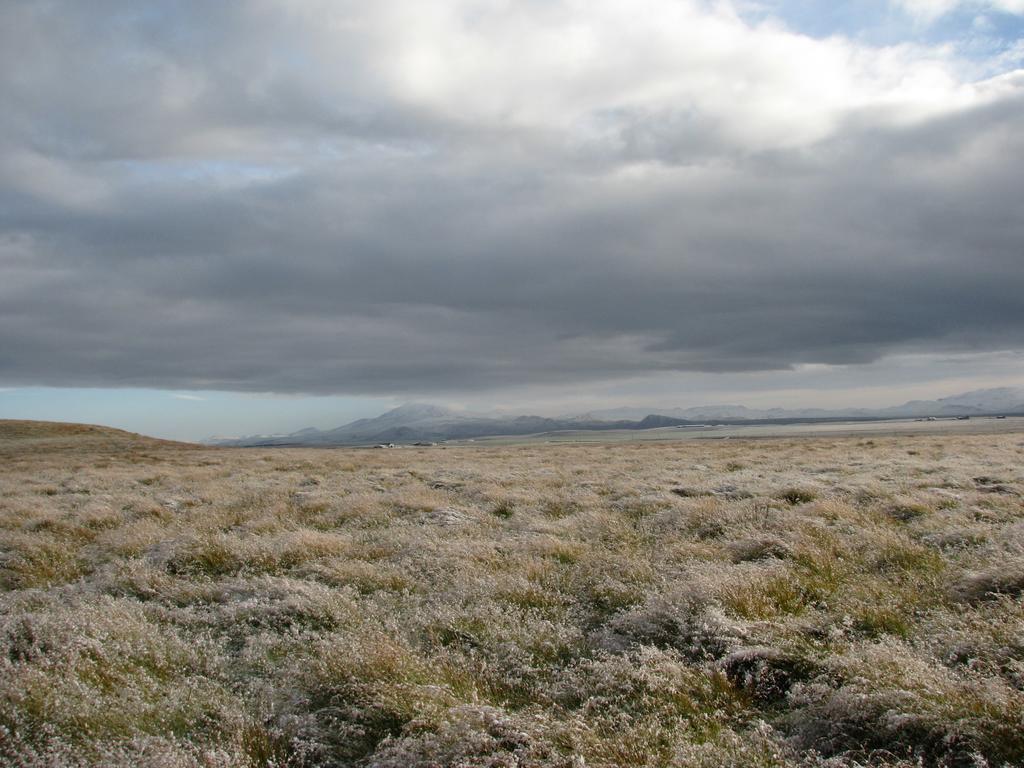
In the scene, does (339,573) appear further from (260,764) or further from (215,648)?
(260,764)

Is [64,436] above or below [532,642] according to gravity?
below

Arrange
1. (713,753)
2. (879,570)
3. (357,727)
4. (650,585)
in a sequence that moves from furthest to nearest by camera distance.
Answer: (879,570) < (650,585) < (357,727) < (713,753)

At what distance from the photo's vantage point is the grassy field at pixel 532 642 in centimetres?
420

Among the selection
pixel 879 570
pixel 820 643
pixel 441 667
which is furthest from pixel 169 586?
pixel 879 570

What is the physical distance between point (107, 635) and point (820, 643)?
22.1 ft

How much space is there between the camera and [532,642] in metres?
6.00

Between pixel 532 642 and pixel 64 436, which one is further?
pixel 64 436

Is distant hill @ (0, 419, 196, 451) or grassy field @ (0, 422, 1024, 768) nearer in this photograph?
grassy field @ (0, 422, 1024, 768)

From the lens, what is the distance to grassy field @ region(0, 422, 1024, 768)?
4195mm

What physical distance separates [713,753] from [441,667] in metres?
2.30

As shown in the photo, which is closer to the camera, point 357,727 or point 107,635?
point 357,727

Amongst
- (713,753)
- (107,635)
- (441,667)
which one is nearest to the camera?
(713,753)

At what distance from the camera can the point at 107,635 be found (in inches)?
239

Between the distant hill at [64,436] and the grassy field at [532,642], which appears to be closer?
the grassy field at [532,642]
